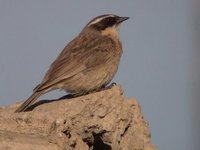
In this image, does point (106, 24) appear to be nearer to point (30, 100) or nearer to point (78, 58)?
point (78, 58)

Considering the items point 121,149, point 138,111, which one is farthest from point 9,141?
point 138,111

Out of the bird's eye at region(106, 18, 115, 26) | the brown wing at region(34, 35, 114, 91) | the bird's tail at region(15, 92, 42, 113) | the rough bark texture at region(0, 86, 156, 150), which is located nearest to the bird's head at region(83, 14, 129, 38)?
the bird's eye at region(106, 18, 115, 26)

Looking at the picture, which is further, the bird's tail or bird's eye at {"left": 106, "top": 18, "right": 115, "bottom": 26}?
bird's eye at {"left": 106, "top": 18, "right": 115, "bottom": 26}

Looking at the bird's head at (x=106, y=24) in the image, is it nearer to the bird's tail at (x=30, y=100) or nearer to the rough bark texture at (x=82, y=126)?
the bird's tail at (x=30, y=100)

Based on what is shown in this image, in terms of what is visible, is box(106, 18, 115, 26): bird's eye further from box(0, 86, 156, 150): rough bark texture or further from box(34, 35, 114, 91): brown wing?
box(0, 86, 156, 150): rough bark texture

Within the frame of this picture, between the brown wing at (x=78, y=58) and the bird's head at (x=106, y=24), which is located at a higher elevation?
the bird's head at (x=106, y=24)

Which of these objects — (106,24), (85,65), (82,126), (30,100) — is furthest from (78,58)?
(82,126)

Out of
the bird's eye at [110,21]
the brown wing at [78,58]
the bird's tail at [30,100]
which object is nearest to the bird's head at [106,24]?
the bird's eye at [110,21]
